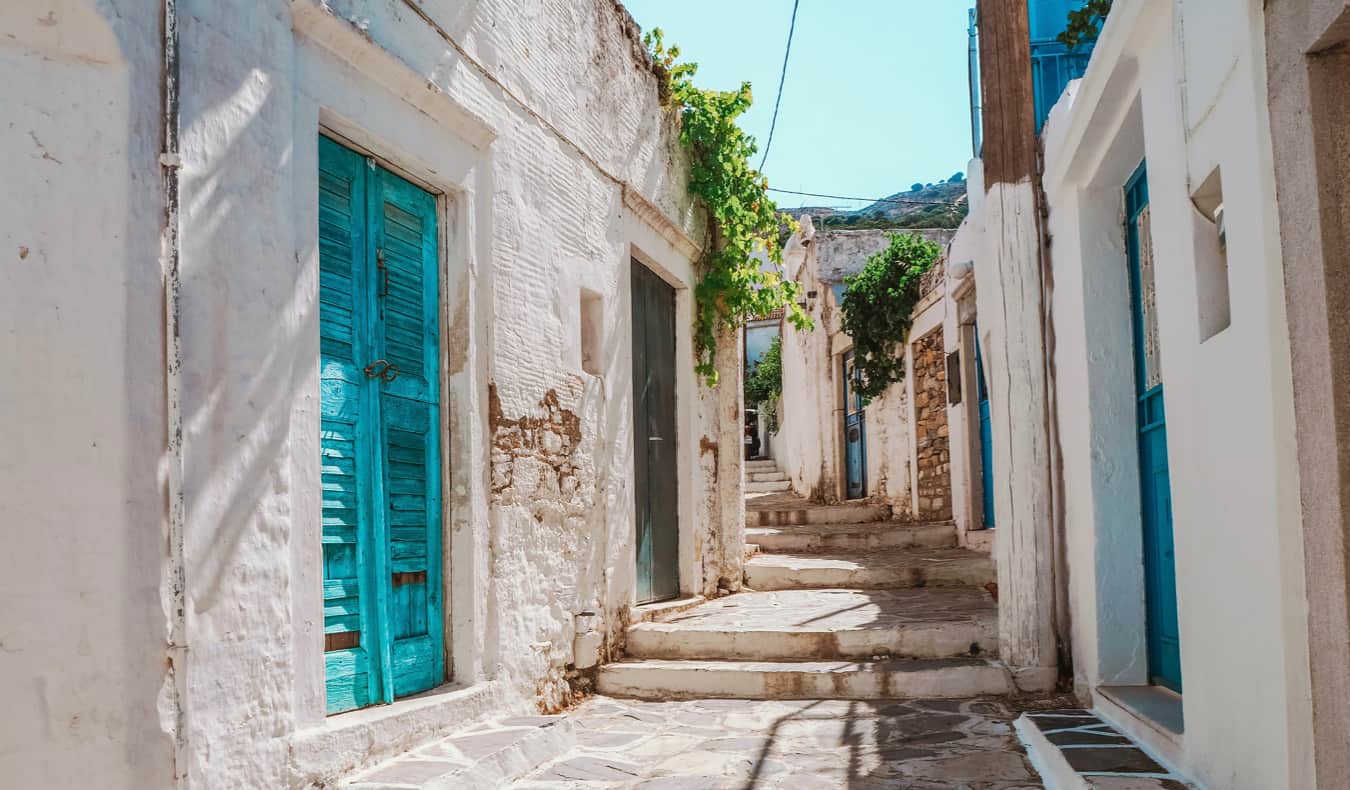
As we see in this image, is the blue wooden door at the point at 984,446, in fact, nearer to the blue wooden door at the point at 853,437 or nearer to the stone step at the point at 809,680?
the blue wooden door at the point at 853,437

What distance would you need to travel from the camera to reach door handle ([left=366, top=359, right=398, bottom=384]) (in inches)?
164

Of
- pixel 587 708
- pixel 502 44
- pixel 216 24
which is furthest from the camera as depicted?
pixel 587 708

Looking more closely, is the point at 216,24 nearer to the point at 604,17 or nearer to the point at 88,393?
the point at 88,393

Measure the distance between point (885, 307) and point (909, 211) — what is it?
20063 mm

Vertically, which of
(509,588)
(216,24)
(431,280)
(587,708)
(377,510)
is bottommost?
(587,708)

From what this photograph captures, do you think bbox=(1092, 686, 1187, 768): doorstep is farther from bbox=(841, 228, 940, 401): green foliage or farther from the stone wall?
bbox=(841, 228, 940, 401): green foliage

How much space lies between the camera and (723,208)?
8.09 metres

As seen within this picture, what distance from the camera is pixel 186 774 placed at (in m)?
2.96

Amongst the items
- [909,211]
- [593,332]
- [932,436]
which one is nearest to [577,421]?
[593,332]

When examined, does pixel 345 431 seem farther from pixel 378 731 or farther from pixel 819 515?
pixel 819 515

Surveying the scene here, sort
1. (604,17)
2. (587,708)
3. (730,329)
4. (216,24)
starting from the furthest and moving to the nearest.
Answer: (730,329), (604,17), (587,708), (216,24)

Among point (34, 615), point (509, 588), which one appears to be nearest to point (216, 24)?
point (34, 615)

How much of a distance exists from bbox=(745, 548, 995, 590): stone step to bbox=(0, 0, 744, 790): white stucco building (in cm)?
217

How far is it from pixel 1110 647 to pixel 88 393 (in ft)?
13.5
